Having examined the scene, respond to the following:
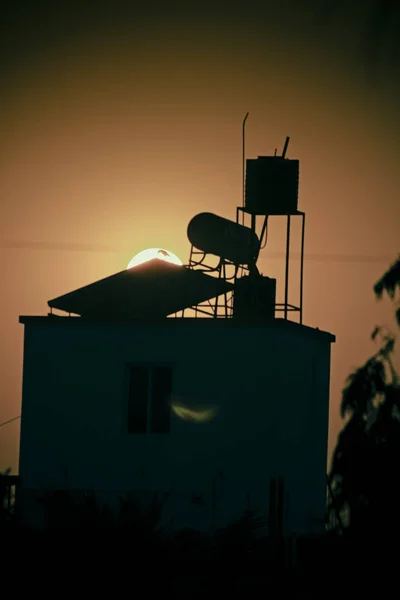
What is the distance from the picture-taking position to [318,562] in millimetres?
21375

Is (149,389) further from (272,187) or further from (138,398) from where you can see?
(272,187)

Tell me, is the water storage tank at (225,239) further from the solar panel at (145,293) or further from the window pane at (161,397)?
the window pane at (161,397)

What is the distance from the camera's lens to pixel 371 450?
29.5 metres

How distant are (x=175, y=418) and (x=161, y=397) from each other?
0.63 metres

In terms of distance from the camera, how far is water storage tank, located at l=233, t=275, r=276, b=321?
29.6 metres

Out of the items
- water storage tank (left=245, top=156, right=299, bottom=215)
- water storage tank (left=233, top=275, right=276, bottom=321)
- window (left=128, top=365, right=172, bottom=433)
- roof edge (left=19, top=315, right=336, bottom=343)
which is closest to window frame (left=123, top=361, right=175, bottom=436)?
window (left=128, top=365, right=172, bottom=433)

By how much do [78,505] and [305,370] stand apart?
8.50 m

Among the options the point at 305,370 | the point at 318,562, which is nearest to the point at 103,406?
the point at 305,370

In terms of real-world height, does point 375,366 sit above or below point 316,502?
above

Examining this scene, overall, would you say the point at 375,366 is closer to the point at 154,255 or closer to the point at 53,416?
the point at 154,255

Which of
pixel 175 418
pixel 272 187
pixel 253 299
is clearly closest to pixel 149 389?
pixel 175 418

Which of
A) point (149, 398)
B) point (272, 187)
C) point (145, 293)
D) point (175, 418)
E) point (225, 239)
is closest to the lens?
point (175, 418)

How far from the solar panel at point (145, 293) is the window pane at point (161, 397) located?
164 cm

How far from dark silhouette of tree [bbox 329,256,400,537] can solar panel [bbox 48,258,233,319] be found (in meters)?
4.57
